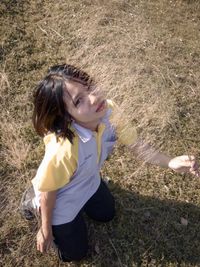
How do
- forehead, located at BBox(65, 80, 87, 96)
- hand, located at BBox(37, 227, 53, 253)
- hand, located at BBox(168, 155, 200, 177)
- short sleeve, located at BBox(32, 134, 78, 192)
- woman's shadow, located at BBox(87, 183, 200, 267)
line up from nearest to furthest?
1. forehead, located at BBox(65, 80, 87, 96)
2. short sleeve, located at BBox(32, 134, 78, 192)
3. hand, located at BBox(168, 155, 200, 177)
4. hand, located at BBox(37, 227, 53, 253)
5. woman's shadow, located at BBox(87, 183, 200, 267)

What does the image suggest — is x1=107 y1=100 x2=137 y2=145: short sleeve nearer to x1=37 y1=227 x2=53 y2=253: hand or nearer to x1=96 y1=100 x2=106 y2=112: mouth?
x1=96 y1=100 x2=106 y2=112: mouth

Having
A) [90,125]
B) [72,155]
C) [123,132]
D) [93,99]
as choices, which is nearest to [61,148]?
[72,155]

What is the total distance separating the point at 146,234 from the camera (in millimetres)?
2777

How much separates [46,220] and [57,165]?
395 mm

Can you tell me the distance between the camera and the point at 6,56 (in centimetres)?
386

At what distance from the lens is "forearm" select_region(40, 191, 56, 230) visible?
7.11 feet

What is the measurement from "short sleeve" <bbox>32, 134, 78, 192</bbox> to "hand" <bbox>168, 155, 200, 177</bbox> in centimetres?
64

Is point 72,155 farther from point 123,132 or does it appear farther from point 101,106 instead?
point 123,132

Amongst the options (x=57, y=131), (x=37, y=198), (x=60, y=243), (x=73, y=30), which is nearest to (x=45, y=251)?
(x=60, y=243)

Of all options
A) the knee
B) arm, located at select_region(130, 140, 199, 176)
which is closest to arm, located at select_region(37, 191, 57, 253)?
the knee

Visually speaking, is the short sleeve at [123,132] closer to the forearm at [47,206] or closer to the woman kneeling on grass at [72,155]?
the woman kneeling on grass at [72,155]

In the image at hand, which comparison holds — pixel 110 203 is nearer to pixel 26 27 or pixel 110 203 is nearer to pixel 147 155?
pixel 147 155

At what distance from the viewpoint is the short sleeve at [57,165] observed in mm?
2086

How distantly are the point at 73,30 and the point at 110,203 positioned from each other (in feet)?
6.93
